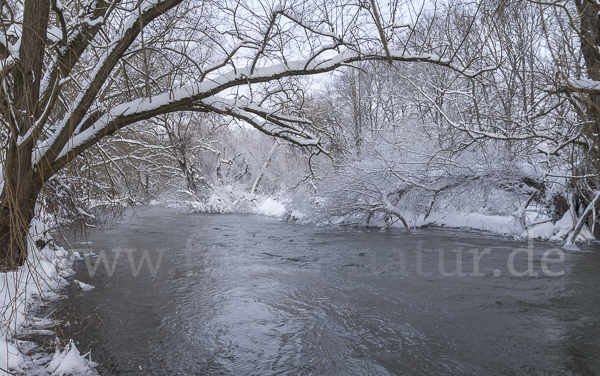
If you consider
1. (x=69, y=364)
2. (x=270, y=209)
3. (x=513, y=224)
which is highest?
(x=270, y=209)

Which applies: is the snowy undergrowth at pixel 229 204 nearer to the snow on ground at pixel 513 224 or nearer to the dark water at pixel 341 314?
the snow on ground at pixel 513 224

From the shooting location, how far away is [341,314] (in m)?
5.59

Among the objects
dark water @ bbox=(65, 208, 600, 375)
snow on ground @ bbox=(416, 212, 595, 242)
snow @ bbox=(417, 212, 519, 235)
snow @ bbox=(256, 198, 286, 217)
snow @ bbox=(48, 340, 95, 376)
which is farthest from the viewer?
snow @ bbox=(256, 198, 286, 217)

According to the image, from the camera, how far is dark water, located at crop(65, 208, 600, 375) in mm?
4191

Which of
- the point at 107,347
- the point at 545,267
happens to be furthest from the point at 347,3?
the point at 545,267

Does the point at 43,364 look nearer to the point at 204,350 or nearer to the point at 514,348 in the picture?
the point at 204,350

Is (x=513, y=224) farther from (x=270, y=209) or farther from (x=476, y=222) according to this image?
(x=270, y=209)

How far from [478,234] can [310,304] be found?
8.65 metres

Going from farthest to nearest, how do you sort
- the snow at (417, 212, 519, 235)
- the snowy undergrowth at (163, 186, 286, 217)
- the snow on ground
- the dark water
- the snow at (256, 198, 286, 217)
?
the snowy undergrowth at (163, 186, 286, 217) < the snow at (256, 198, 286, 217) < the snow at (417, 212, 519, 235) < the snow on ground < the dark water

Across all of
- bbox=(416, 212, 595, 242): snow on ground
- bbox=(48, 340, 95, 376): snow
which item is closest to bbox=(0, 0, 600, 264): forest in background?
bbox=(416, 212, 595, 242): snow on ground

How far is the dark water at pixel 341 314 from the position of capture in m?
4.19

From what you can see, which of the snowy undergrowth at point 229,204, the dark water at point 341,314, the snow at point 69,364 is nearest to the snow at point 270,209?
the snowy undergrowth at point 229,204

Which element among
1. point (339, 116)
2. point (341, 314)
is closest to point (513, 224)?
point (339, 116)

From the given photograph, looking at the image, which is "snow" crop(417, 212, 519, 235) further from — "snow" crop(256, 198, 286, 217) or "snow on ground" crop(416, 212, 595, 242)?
"snow" crop(256, 198, 286, 217)
